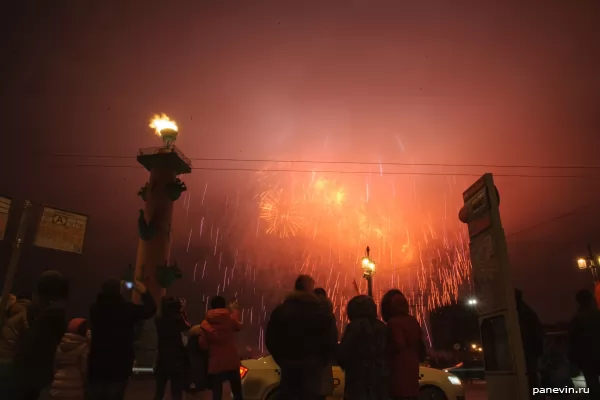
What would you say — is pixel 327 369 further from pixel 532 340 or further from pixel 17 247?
pixel 17 247

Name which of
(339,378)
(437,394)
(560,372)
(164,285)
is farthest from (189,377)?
(164,285)

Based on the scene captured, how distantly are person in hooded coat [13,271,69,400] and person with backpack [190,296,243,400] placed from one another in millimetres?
2330

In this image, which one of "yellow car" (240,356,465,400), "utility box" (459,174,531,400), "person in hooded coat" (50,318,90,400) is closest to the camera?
"utility box" (459,174,531,400)

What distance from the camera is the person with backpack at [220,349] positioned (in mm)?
6168

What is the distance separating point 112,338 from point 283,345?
5.92 ft

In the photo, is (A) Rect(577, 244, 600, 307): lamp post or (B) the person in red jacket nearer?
(B) the person in red jacket

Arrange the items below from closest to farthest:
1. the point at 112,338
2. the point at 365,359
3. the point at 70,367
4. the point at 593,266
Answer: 1. the point at 112,338
2. the point at 365,359
3. the point at 70,367
4. the point at 593,266

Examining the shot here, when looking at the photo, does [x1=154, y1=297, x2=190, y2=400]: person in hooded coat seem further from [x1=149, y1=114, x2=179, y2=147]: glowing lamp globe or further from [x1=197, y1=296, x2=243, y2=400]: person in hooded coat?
[x1=149, y1=114, x2=179, y2=147]: glowing lamp globe

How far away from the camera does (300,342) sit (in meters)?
4.23

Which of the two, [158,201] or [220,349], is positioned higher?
[158,201]

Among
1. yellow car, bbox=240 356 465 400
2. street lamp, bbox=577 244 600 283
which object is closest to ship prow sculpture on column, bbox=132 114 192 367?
yellow car, bbox=240 356 465 400

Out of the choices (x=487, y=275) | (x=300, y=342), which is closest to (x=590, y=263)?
(x=487, y=275)

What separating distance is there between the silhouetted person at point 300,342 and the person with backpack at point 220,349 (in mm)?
2090

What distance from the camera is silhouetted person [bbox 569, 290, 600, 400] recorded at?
5773 millimetres
